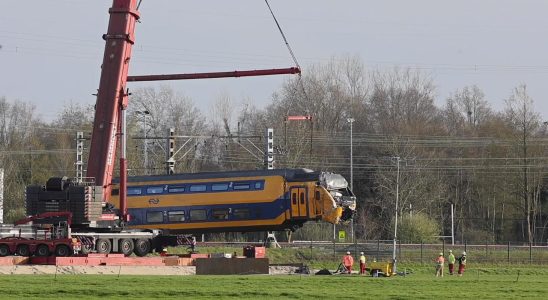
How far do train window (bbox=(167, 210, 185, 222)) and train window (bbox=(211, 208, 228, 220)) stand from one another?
1.57 m

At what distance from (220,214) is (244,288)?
719 inches

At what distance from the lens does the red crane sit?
154 ft

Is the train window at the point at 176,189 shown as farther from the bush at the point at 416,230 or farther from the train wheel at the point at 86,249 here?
the bush at the point at 416,230

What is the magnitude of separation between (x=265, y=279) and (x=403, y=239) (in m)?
39.9

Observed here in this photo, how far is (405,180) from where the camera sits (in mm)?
91688

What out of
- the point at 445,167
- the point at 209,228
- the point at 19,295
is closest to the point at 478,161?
the point at 445,167

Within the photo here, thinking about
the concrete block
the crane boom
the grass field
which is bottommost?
the grass field

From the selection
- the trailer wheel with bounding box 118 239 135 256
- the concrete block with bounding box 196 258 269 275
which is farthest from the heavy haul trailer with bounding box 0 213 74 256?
the concrete block with bounding box 196 258 269 275

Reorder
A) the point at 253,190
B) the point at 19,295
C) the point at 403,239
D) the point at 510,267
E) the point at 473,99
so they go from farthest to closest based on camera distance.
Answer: the point at 473,99
the point at 403,239
the point at 510,267
the point at 253,190
the point at 19,295

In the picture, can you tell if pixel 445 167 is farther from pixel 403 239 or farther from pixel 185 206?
pixel 185 206

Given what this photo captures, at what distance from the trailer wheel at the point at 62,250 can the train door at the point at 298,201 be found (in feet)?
39.5

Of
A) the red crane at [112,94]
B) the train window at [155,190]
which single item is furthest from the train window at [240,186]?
the red crane at [112,94]

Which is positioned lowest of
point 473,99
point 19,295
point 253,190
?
point 19,295

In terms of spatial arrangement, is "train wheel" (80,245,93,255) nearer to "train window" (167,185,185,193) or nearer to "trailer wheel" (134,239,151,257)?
"trailer wheel" (134,239,151,257)
